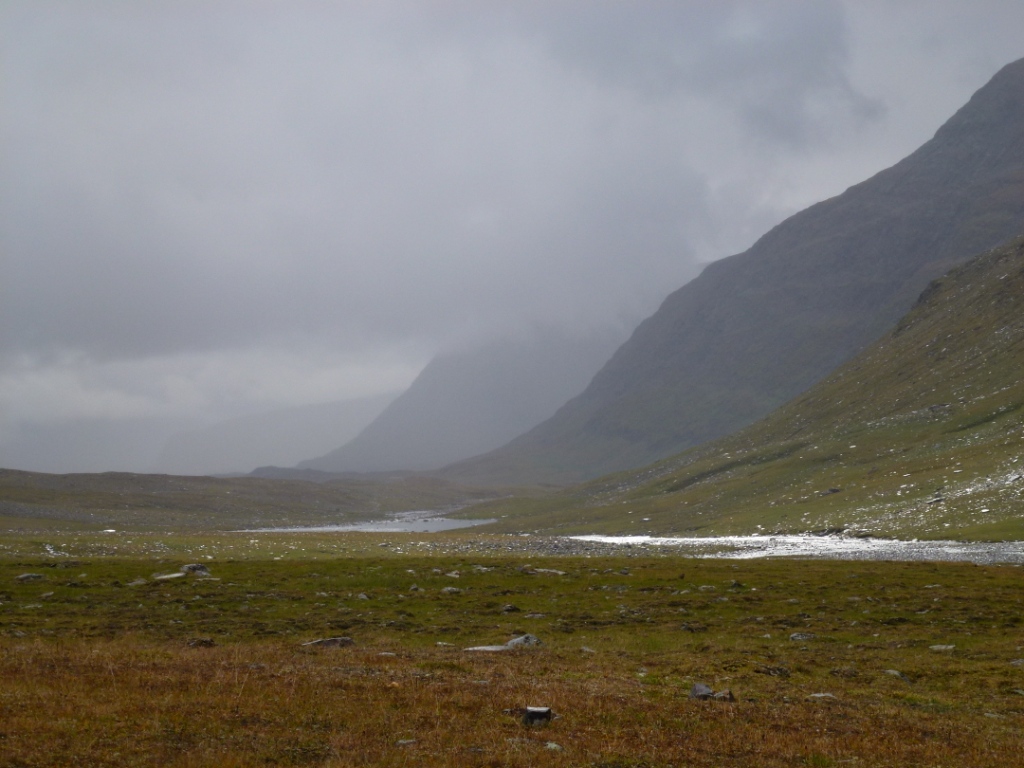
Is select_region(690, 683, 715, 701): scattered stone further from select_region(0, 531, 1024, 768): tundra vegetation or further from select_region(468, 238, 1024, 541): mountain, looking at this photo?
select_region(468, 238, 1024, 541): mountain

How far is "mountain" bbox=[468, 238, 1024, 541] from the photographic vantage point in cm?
9444

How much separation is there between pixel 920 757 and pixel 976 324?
19680cm

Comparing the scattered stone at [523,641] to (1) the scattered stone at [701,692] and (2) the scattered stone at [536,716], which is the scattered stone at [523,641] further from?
(2) the scattered stone at [536,716]

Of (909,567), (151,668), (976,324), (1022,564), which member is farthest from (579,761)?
(976,324)

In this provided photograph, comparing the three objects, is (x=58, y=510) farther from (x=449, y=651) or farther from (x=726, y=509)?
(x=449, y=651)

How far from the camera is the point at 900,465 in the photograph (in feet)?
418

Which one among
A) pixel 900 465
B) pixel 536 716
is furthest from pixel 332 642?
pixel 900 465

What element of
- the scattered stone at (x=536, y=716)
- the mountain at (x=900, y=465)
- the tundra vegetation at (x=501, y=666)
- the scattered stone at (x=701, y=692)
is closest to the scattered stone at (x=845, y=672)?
the tundra vegetation at (x=501, y=666)

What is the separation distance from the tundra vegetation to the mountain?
47466mm

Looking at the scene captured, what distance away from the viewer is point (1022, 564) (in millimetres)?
55719

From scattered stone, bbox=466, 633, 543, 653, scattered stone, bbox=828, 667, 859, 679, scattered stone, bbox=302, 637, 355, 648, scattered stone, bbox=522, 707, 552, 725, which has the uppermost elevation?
scattered stone, bbox=522, 707, 552, 725

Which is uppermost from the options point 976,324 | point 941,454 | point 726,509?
point 976,324

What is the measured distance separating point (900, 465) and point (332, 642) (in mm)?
120365

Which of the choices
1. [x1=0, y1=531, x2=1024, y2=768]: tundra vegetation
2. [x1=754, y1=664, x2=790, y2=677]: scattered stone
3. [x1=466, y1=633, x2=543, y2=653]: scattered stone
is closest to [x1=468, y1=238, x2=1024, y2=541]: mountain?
[x1=0, y1=531, x2=1024, y2=768]: tundra vegetation
